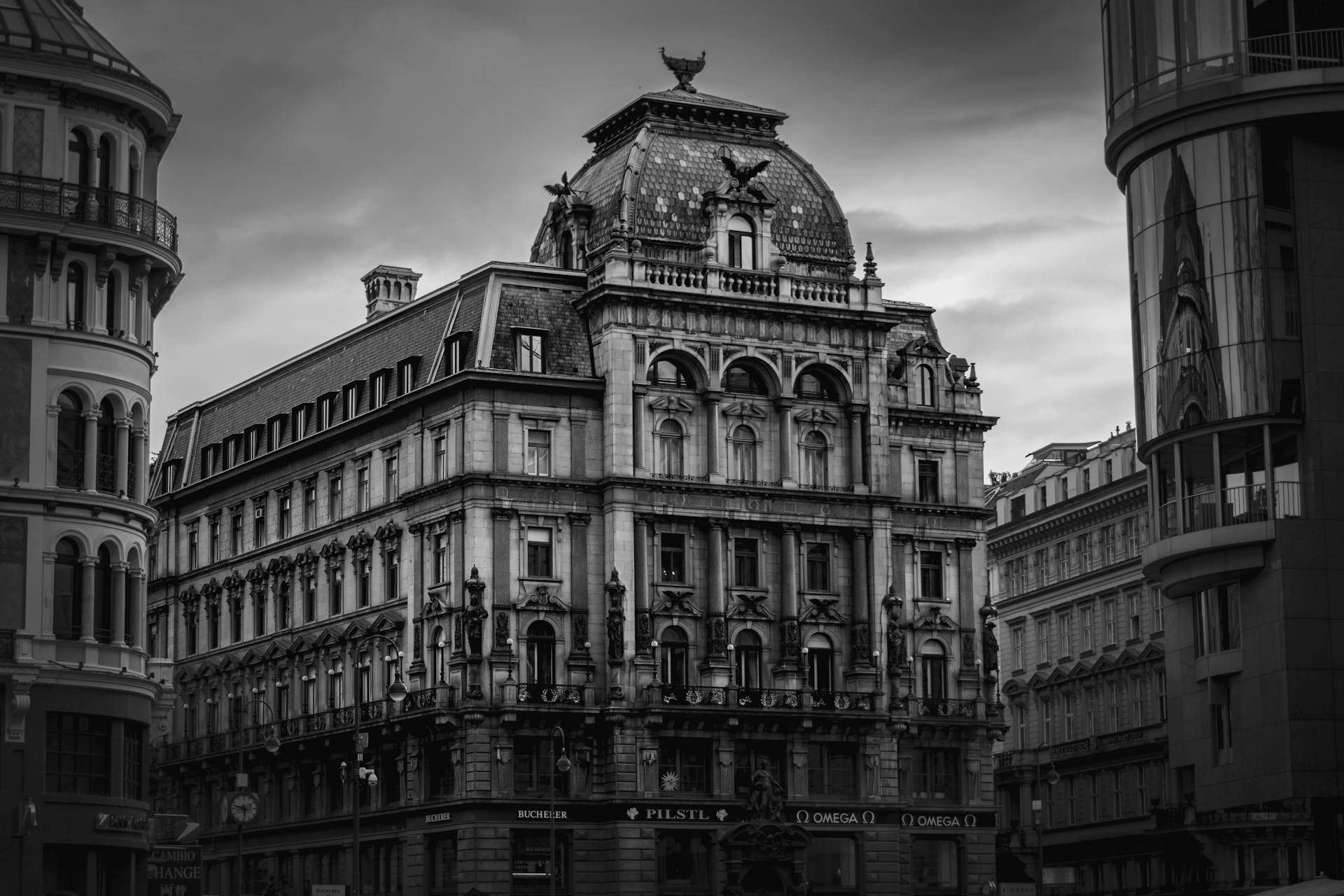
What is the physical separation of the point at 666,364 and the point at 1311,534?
2067 inches

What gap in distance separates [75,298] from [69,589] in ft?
26.9

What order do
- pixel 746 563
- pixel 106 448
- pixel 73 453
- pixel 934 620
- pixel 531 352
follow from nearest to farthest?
pixel 73 453
pixel 106 448
pixel 531 352
pixel 746 563
pixel 934 620

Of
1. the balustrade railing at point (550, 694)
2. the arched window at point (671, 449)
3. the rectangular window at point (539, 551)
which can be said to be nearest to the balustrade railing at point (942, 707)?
the arched window at point (671, 449)

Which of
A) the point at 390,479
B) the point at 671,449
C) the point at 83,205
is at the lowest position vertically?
the point at 83,205

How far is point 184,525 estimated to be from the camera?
14138 cm

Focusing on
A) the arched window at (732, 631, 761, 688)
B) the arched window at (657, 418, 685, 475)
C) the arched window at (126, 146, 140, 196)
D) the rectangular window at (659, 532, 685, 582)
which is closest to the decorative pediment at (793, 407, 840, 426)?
the arched window at (657, 418, 685, 475)

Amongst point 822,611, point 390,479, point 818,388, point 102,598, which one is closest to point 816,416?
point 818,388

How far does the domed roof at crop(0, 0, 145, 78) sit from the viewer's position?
70312mm

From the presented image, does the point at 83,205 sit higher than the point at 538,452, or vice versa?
the point at 538,452

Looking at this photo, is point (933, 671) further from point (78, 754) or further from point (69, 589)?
point (69, 589)

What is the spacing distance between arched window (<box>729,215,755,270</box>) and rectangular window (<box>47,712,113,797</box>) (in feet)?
183

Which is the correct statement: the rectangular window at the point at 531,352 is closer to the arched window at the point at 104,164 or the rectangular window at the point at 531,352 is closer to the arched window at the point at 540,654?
the arched window at the point at 540,654

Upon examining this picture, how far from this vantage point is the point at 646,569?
115 metres

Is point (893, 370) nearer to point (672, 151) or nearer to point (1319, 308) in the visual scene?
point (672, 151)
